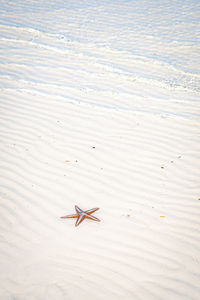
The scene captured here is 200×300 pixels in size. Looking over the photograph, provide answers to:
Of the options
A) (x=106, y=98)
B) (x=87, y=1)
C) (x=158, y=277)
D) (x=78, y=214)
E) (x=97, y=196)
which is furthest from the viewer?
(x=87, y=1)

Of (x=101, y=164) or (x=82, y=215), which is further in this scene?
(x=101, y=164)

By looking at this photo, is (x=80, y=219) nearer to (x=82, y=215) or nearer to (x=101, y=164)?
(x=82, y=215)

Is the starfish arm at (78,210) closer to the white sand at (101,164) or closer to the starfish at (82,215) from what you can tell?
the starfish at (82,215)

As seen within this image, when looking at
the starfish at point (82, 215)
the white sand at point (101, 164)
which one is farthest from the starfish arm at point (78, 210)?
the white sand at point (101, 164)

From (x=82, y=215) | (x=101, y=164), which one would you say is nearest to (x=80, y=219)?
(x=82, y=215)

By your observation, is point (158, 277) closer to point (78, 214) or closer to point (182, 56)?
point (78, 214)

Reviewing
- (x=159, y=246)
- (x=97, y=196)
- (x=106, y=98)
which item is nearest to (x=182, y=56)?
(x=106, y=98)

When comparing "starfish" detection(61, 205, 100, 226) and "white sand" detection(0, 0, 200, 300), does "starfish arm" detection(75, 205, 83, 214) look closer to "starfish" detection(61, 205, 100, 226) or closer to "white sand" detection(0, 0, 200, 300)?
"starfish" detection(61, 205, 100, 226)

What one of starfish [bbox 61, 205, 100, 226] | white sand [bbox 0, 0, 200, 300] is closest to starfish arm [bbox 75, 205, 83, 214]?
starfish [bbox 61, 205, 100, 226]
